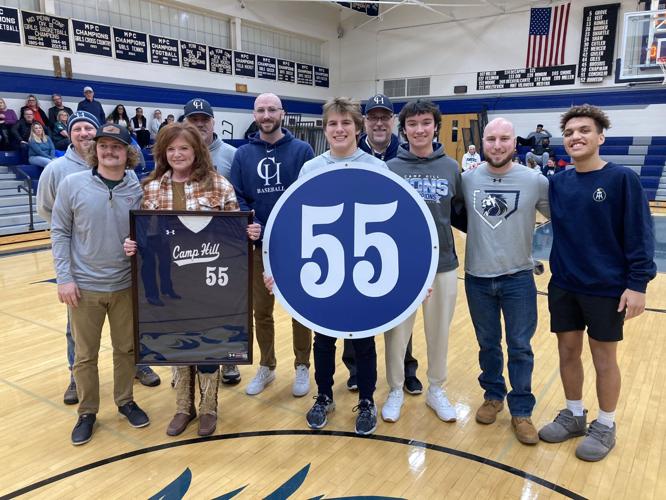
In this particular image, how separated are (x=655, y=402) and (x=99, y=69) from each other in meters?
12.2

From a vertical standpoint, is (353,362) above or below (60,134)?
below

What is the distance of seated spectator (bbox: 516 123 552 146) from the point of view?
1370 centimetres

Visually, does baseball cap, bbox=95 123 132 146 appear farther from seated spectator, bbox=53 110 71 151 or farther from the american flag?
the american flag

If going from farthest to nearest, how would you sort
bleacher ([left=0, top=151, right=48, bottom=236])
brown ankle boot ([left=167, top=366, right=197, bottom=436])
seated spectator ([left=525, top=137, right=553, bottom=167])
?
seated spectator ([left=525, top=137, right=553, bottom=167]) → bleacher ([left=0, top=151, right=48, bottom=236]) → brown ankle boot ([left=167, top=366, right=197, bottom=436])

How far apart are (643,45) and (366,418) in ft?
39.8

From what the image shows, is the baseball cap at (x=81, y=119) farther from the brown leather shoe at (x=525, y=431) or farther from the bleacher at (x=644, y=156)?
the bleacher at (x=644, y=156)

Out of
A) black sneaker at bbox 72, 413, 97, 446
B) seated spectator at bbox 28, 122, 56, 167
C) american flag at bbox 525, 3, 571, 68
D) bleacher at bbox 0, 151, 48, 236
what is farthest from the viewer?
american flag at bbox 525, 3, 571, 68

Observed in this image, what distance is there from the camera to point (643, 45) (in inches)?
431

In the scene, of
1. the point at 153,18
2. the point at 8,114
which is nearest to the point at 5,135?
the point at 8,114

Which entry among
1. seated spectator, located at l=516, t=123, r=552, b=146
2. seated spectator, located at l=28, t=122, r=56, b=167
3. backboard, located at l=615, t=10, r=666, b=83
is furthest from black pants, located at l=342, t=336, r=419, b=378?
seated spectator, located at l=516, t=123, r=552, b=146

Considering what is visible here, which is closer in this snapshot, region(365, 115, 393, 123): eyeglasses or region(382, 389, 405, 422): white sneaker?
region(382, 389, 405, 422): white sneaker

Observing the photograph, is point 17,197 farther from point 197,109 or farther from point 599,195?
point 599,195

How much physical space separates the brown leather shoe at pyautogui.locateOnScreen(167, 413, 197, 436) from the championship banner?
0.35 meters

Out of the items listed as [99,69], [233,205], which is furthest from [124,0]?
[233,205]
